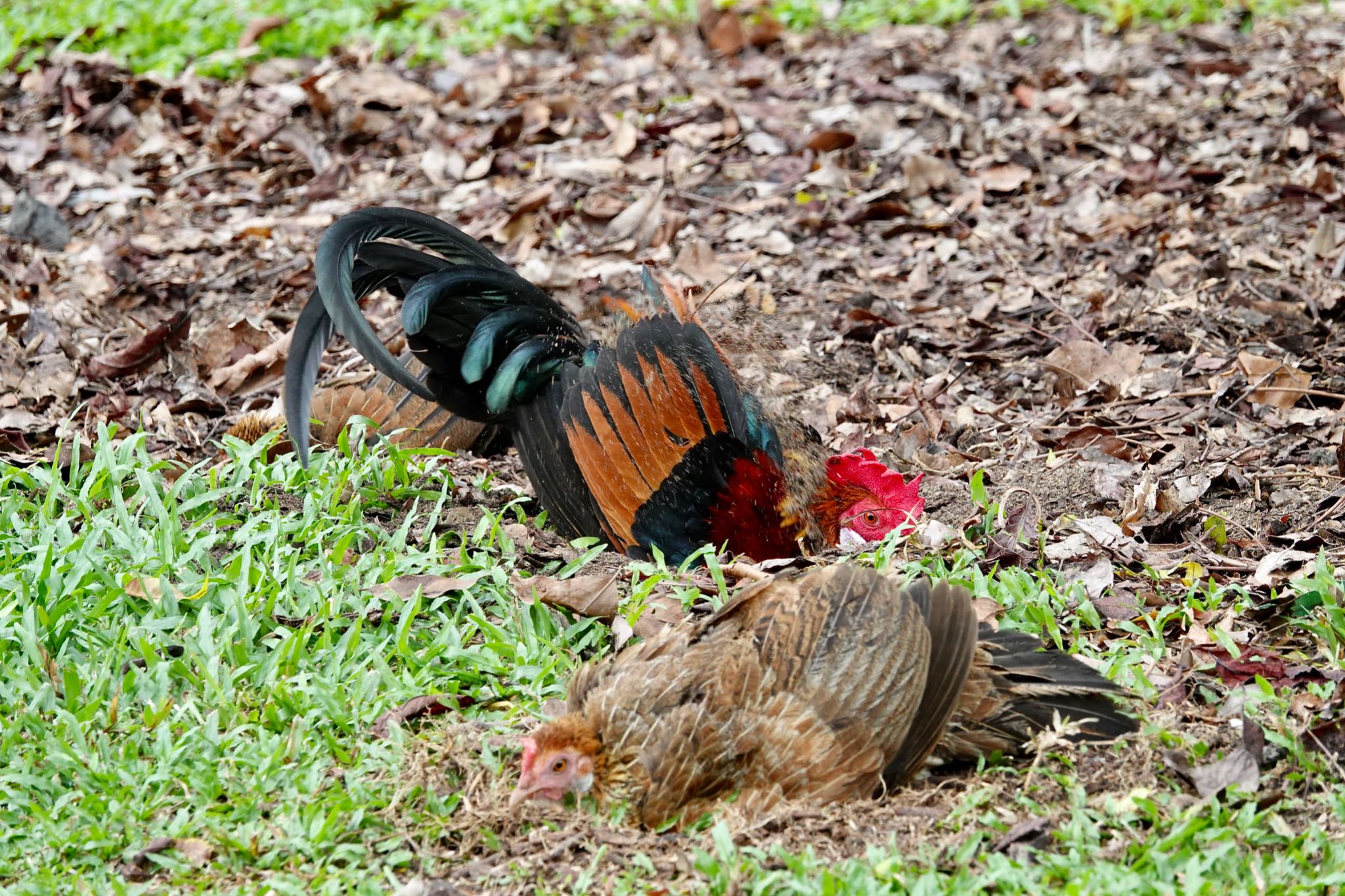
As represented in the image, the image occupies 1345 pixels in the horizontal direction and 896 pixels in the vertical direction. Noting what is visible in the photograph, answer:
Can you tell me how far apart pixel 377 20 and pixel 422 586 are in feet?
22.2

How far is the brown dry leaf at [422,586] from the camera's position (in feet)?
11.6

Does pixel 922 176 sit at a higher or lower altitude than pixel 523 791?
higher

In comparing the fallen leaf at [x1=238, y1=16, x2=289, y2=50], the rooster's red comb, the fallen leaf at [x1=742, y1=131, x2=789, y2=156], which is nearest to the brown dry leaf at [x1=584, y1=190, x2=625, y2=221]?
the fallen leaf at [x1=742, y1=131, x2=789, y2=156]

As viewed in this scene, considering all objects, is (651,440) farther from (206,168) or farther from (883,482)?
(206,168)

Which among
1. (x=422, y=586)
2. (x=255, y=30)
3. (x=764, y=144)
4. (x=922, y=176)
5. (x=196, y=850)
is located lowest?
(x=196, y=850)

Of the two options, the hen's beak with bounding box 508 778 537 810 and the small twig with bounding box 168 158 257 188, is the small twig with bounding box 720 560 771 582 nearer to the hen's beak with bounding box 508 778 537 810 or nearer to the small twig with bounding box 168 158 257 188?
the hen's beak with bounding box 508 778 537 810

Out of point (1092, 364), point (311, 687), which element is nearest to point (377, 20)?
point (1092, 364)

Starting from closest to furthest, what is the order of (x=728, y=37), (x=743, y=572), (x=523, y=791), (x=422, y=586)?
(x=523, y=791) → (x=422, y=586) → (x=743, y=572) → (x=728, y=37)

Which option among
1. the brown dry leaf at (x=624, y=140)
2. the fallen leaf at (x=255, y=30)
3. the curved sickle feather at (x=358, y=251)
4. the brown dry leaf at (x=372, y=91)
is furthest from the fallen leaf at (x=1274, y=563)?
the fallen leaf at (x=255, y=30)

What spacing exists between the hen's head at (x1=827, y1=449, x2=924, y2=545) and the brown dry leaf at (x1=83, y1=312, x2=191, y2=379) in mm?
2960

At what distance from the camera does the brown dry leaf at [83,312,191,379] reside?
17.4 feet

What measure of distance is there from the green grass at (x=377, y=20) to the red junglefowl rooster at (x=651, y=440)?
5061 millimetres

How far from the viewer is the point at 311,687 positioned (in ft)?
10.2

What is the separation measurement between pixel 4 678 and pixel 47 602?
0.30 metres
